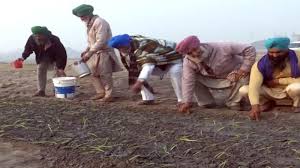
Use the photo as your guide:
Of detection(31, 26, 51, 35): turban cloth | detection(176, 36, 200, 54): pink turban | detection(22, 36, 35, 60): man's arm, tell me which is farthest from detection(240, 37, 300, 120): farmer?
detection(22, 36, 35, 60): man's arm

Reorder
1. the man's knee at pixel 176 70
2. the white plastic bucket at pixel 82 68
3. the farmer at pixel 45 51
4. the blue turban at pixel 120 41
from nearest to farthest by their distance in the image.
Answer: the blue turban at pixel 120 41, the man's knee at pixel 176 70, the white plastic bucket at pixel 82 68, the farmer at pixel 45 51

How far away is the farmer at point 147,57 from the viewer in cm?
663

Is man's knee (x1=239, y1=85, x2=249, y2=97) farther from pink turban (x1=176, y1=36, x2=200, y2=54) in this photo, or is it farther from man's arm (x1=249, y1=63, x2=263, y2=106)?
pink turban (x1=176, y1=36, x2=200, y2=54)

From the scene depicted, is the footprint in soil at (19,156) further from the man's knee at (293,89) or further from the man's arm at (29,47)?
the man's arm at (29,47)

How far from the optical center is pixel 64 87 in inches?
310

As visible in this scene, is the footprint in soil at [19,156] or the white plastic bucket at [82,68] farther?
the white plastic bucket at [82,68]

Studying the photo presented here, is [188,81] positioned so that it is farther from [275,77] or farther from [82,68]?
[82,68]

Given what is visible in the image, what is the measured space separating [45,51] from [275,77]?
157 inches

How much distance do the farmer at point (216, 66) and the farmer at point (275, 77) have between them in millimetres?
251

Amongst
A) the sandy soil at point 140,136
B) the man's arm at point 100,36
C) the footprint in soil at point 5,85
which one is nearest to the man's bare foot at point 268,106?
the sandy soil at point 140,136

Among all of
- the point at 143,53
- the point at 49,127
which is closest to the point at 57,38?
the point at 143,53

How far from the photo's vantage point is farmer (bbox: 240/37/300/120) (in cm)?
557

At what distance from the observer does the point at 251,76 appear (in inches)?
230

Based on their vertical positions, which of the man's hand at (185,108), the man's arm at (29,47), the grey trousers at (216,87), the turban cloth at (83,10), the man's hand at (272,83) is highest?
the turban cloth at (83,10)
